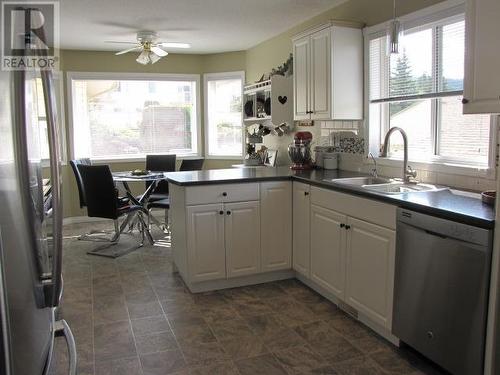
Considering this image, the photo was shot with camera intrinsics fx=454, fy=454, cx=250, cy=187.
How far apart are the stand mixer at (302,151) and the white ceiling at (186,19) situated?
Answer: 118 cm

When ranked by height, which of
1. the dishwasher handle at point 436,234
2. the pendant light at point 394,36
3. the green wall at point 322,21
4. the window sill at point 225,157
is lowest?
the dishwasher handle at point 436,234

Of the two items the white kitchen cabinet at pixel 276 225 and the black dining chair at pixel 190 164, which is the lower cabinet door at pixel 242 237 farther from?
the black dining chair at pixel 190 164

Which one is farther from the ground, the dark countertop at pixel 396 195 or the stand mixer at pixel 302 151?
the stand mixer at pixel 302 151

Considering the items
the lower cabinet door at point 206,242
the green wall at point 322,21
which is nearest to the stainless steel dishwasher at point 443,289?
the lower cabinet door at point 206,242

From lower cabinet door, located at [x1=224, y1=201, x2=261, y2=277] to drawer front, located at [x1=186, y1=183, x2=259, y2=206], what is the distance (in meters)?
0.05

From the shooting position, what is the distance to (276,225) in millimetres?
3758

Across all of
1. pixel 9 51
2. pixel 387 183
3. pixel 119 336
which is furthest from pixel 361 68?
pixel 9 51

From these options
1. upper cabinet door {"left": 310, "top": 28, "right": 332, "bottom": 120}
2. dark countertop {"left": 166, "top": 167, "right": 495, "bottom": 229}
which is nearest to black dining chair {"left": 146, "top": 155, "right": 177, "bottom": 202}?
dark countertop {"left": 166, "top": 167, "right": 495, "bottom": 229}

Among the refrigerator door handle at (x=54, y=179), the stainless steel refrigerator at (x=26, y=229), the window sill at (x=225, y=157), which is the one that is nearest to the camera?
the stainless steel refrigerator at (x=26, y=229)

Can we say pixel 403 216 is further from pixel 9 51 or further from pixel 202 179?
pixel 9 51

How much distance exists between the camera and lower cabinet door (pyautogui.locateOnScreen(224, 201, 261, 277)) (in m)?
3.61

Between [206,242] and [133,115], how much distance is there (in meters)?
3.69

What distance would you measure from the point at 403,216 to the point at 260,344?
1142 mm

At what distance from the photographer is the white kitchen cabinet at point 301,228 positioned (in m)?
3.54
